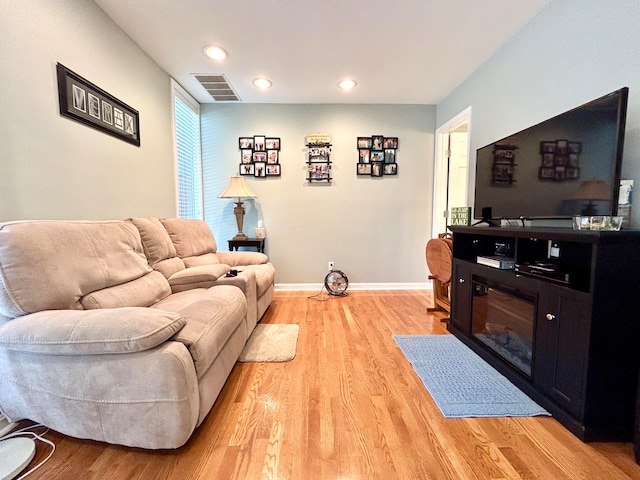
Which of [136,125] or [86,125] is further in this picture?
[136,125]

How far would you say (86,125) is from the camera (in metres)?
1.79

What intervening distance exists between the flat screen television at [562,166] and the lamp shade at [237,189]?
8.22ft

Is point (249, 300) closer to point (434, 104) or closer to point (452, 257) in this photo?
point (452, 257)

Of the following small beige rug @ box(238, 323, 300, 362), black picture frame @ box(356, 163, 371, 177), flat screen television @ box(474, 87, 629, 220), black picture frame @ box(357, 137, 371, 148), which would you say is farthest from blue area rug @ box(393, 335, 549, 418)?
black picture frame @ box(357, 137, 371, 148)

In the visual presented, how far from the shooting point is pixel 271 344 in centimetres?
205

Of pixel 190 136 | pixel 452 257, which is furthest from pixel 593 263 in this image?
pixel 190 136

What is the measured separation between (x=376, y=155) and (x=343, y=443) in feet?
10.4

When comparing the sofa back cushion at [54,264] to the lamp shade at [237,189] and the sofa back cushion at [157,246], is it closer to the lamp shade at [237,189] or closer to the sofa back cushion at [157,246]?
the sofa back cushion at [157,246]

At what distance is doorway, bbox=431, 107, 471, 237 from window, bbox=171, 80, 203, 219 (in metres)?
3.18

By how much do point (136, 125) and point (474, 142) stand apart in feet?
10.6

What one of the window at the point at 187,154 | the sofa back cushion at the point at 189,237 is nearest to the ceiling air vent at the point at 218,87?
the window at the point at 187,154

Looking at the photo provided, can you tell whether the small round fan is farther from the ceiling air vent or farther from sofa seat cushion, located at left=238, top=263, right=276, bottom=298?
the ceiling air vent

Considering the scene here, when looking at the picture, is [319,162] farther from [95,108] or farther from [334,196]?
[95,108]

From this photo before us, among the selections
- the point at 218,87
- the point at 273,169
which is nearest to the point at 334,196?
the point at 273,169
